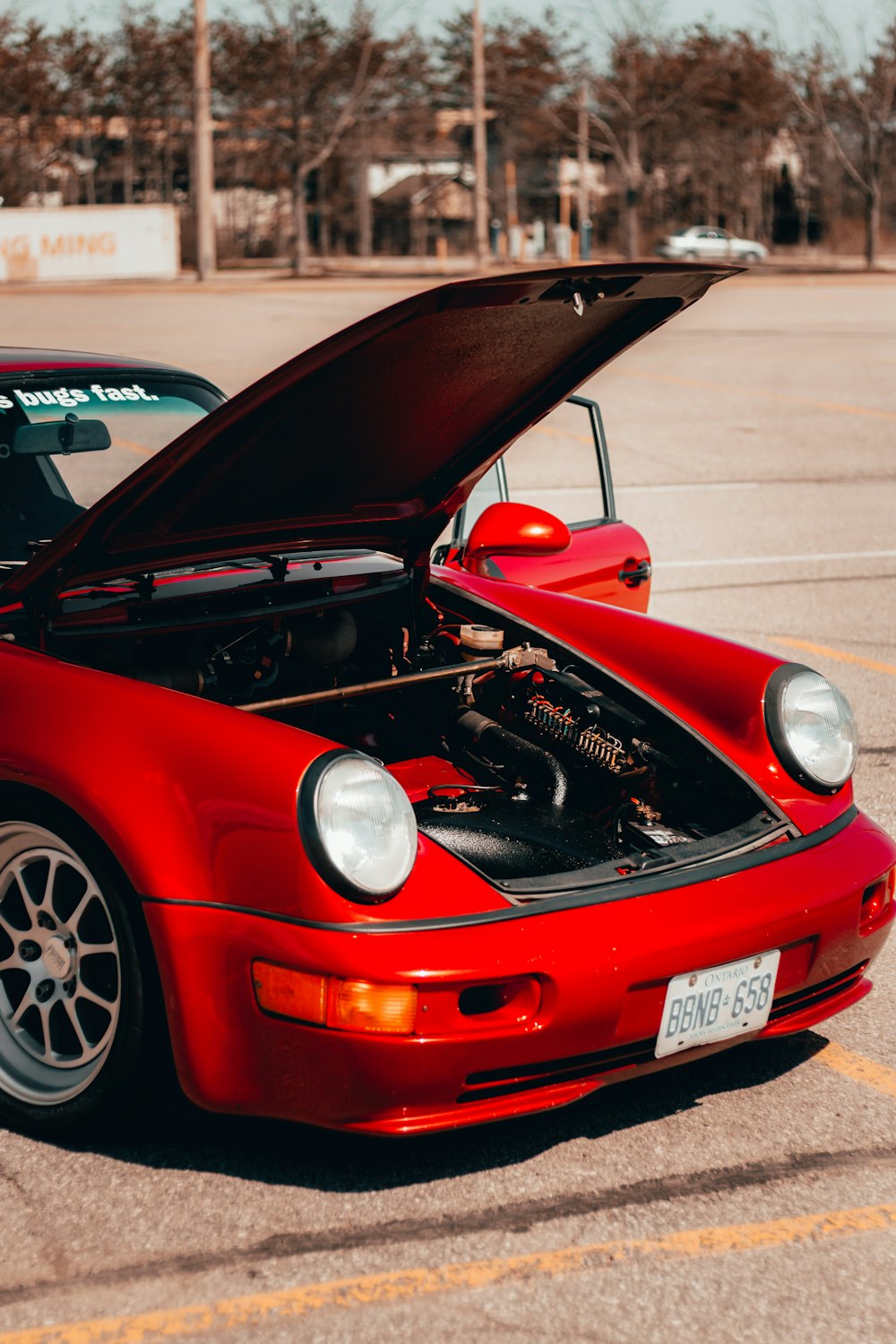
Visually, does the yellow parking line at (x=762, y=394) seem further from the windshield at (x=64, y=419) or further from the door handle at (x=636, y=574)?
the windshield at (x=64, y=419)

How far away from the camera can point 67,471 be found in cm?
445

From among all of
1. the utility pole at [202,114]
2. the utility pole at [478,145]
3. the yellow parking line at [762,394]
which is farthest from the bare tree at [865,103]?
the yellow parking line at [762,394]

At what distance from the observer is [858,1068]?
11.3ft

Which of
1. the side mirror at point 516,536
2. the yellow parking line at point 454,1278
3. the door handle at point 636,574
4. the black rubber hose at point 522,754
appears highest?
the side mirror at point 516,536

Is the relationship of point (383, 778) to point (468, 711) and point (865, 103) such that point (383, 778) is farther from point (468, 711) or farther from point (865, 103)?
point (865, 103)

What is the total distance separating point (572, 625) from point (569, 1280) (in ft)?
5.58

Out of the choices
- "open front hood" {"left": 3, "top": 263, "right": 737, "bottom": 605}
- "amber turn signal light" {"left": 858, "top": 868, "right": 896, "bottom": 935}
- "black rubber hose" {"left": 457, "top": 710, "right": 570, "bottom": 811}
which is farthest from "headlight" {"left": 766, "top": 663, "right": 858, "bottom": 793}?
"open front hood" {"left": 3, "top": 263, "right": 737, "bottom": 605}

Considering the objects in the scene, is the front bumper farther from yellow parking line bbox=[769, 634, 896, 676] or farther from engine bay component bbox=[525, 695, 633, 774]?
yellow parking line bbox=[769, 634, 896, 676]

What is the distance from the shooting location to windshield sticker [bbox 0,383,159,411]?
13.7 feet

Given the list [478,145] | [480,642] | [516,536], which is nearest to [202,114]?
[478,145]

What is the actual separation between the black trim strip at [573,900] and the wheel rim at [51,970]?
0.30 metres

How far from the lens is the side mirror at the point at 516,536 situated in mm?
4125

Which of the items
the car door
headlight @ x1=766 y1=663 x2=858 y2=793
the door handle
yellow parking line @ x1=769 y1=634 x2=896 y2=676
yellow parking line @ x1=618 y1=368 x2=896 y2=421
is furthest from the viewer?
yellow parking line @ x1=618 y1=368 x2=896 y2=421

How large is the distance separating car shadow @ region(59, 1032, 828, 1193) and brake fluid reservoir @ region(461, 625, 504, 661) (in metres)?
1.06
